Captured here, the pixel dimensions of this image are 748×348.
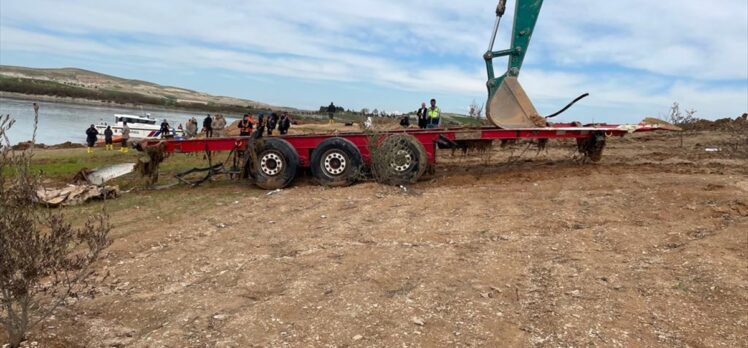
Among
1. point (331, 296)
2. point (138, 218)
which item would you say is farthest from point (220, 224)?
point (331, 296)

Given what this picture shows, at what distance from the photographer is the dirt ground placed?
4.32 meters

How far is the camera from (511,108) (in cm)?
1120

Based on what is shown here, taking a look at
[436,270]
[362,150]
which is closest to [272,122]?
[362,150]

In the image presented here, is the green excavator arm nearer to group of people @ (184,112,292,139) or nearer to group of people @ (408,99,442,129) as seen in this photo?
group of people @ (408,99,442,129)

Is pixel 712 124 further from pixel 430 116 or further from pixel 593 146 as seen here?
pixel 593 146

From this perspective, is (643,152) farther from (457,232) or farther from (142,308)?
(142,308)

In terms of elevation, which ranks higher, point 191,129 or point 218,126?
point 218,126

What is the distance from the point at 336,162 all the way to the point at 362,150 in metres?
0.54

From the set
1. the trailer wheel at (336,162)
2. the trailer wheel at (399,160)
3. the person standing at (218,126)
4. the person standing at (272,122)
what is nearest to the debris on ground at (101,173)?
the trailer wheel at (336,162)

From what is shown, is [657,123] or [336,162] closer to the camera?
[336,162]

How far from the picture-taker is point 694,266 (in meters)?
5.41

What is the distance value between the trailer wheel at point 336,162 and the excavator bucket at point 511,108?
278 cm

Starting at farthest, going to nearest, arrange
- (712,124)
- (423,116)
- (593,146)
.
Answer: (712,124) → (423,116) → (593,146)

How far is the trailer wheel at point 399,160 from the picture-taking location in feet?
33.2
